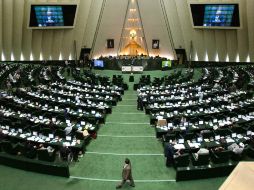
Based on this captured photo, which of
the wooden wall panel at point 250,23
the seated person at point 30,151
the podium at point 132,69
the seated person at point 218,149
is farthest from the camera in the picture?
the podium at point 132,69

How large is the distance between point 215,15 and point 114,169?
1101 inches

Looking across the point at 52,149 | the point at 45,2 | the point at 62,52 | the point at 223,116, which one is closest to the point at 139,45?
the point at 62,52

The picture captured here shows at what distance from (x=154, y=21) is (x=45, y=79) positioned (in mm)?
20385

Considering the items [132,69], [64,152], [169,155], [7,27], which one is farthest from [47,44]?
[169,155]

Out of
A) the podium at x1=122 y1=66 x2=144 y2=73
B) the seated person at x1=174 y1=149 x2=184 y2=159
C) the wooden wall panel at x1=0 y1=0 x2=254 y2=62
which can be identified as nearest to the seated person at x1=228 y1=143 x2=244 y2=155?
the seated person at x1=174 y1=149 x2=184 y2=159

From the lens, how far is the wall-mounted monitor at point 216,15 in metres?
34.8

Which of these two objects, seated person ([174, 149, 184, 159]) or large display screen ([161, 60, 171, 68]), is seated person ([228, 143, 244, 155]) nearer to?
seated person ([174, 149, 184, 159])

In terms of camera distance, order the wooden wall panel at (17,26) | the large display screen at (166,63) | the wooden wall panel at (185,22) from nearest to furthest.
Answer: the wooden wall panel at (17,26), the large display screen at (166,63), the wooden wall panel at (185,22)

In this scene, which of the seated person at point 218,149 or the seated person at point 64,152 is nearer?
the seated person at point 218,149

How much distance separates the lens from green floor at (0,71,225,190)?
11.4 metres

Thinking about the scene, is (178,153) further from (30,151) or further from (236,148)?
(30,151)

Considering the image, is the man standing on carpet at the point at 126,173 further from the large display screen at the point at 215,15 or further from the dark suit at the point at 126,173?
the large display screen at the point at 215,15

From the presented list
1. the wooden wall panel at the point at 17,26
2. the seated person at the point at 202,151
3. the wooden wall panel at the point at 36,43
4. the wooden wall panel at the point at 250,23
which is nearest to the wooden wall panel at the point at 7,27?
the wooden wall panel at the point at 17,26

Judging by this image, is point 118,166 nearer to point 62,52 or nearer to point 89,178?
point 89,178
